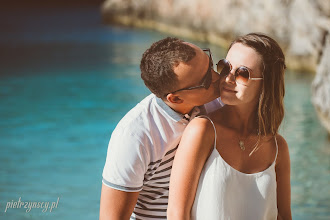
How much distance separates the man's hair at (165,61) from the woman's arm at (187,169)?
190mm

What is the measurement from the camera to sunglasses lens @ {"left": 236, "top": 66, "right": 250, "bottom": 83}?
1.86 m

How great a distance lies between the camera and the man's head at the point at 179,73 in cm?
187

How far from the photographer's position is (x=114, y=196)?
191cm

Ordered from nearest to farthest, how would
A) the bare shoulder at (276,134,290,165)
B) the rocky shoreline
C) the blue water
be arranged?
the bare shoulder at (276,134,290,165) < the blue water < the rocky shoreline

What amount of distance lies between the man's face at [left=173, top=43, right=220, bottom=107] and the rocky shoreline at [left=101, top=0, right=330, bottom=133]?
380 cm

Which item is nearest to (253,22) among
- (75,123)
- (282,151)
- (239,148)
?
(75,123)

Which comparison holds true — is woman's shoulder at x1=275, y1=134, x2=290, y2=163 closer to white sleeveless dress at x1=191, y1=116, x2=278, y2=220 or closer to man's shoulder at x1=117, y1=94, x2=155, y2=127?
white sleeveless dress at x1=191, y1=116, x2=278, y2=220

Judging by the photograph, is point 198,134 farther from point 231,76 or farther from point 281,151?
point 281,151

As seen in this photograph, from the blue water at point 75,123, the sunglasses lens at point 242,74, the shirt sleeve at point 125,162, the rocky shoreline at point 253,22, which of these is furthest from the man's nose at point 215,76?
the rocky shoreline at point 253,22

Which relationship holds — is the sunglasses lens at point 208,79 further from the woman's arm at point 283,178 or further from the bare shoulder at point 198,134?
the woman's arm at point 283,178

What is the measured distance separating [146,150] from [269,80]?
0.50 m

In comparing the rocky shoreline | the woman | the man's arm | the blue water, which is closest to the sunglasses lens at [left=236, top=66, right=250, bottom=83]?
the woman

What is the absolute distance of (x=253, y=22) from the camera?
1127 cm

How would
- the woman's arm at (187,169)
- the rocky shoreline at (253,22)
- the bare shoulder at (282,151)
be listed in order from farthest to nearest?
the rocky shoreline at (253,22) < the bare shoulder at (282,151) < the woman's arm at (187,169)
